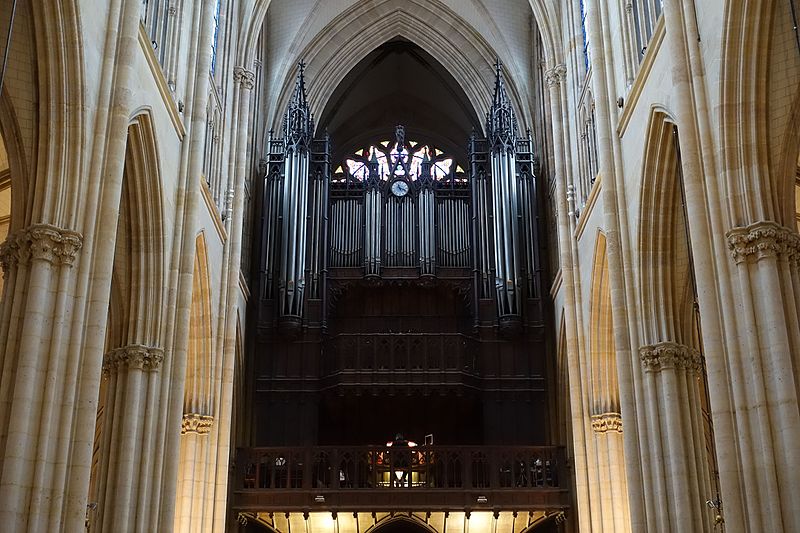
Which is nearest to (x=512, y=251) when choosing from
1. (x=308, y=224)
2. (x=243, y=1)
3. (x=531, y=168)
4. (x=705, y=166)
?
(x=531, y=168)

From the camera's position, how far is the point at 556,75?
934 inches

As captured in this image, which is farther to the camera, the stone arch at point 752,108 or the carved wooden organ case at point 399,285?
the carved wooden organ case at point 399,285

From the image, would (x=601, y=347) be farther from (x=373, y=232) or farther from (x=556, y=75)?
(x=373, y=232)

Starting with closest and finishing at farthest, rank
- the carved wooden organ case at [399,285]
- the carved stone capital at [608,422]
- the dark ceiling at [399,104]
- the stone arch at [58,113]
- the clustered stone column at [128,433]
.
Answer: the stone arch at [58,113], the clustered stone column at [128,433], the carved stone capital at [608,422], the carved wooden organ case at [399,285], the dark ceiling at [399,104]

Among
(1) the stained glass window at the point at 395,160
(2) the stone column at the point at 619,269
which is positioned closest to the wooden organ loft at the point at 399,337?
(1) the stained glass window at the point at 395,160

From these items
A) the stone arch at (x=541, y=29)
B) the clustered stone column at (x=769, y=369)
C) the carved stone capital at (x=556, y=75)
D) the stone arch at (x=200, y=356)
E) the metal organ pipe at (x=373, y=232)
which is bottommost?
the clustered stone column at (x=769, y=369)

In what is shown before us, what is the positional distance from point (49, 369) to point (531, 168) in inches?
684

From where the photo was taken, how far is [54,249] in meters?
12.1

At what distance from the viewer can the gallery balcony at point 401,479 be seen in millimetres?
22516

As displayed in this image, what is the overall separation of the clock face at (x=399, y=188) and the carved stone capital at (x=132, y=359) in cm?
1263

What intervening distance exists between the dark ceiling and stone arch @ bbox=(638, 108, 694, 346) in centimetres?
1536

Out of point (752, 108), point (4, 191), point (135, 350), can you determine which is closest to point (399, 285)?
point (4, 191)

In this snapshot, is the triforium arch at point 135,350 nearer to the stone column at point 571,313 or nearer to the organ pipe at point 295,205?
the organ pipe at point 295,205

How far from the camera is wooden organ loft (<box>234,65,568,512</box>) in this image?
23.1m
